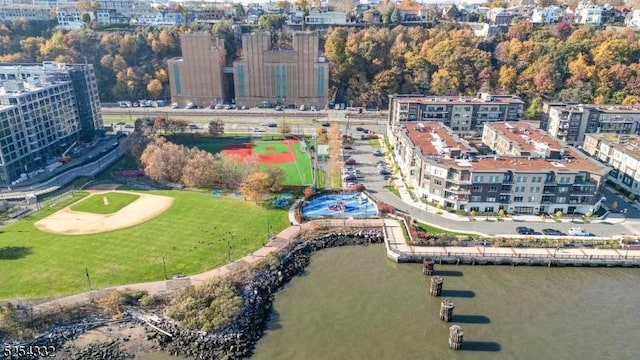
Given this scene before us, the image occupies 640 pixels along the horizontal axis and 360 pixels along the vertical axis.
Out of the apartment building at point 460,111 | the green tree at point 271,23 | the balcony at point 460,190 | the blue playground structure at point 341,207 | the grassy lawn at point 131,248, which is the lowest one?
the grassy lawn at point 131,248

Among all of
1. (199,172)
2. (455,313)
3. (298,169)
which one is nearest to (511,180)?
(455,313)

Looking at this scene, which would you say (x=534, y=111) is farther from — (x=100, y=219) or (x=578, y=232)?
(x=100, y=219)

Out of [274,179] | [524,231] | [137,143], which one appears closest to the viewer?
[524,231]

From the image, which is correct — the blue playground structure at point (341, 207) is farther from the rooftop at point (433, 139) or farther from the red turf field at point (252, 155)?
the red turf field at point (252, 155)

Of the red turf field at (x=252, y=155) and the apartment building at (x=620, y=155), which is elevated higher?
the apartment building at (x=620, y=155)

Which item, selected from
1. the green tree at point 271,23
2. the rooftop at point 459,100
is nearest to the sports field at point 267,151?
the rooftop at point 459,100

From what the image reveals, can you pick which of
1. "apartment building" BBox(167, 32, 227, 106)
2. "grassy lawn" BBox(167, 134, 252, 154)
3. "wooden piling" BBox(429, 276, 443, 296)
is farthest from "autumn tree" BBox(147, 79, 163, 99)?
"wooden piling" BBox(429, 276, 443, 296)

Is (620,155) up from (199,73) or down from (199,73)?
down
